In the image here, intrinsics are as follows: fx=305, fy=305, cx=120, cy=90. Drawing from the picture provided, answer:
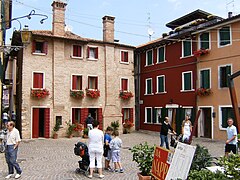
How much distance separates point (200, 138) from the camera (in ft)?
72.0

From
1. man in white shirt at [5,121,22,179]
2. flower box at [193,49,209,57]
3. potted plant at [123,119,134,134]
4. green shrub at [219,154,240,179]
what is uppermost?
flower box at [193,49,209,57]

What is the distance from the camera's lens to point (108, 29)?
27.4 m

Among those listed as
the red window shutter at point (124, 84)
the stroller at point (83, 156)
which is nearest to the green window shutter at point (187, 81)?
the red window shutter at point (124, 84)

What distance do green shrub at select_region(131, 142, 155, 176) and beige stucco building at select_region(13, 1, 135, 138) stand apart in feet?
56.0

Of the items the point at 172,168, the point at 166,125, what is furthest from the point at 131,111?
the point at 172,168

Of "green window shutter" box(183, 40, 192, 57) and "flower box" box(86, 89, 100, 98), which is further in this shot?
"flower box" box(86, 89, 100, 98)

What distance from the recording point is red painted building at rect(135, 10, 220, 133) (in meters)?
23.5

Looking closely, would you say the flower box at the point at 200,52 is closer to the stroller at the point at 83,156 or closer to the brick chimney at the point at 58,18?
the brick chimney at the point at 58,18

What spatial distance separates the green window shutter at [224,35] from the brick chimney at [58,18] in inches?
488

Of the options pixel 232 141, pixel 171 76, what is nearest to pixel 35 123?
pixel 171 76

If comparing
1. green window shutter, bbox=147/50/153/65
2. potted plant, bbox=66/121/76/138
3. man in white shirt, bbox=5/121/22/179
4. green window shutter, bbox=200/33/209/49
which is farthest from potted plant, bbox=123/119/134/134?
man in white shirt, bbox=5/121/22/179

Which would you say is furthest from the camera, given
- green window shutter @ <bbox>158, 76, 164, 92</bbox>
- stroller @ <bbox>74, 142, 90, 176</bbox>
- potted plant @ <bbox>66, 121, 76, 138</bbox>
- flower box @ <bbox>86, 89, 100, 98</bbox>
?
green window shutter @ <bbox>158, 76, 164, 92</bbox>

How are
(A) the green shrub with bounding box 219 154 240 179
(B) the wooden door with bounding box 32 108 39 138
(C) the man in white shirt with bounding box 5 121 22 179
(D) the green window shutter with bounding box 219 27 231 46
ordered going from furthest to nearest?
(B) the wooden door with bounding box 32 108 39 138 → (D) the green window shutter with bounding box 219 27 231 46 → (C) the man in white shirt with bounding box 5 121 22 179 → (A) the green shrub with bounding box 219 154 240 179

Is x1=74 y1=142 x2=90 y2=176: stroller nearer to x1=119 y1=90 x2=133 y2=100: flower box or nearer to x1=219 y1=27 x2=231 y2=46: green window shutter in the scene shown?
x1=219 y1=27 x2=231 y2=46: green window shutter
